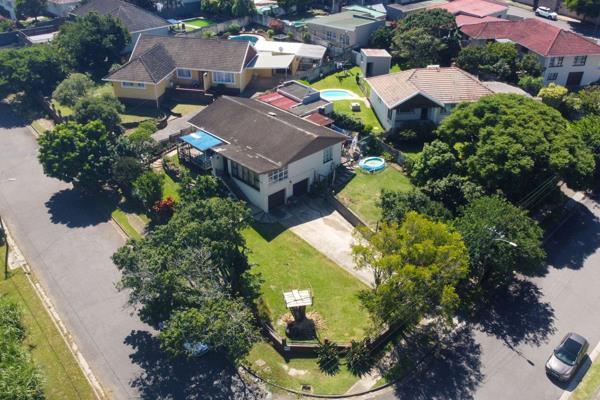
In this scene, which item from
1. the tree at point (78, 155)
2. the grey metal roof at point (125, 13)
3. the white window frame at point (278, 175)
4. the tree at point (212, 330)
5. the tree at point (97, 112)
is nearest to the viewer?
the tree at point (212, 330)

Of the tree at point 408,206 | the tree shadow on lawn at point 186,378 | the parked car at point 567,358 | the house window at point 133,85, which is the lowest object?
the tree shadow on lawn at point 186,378

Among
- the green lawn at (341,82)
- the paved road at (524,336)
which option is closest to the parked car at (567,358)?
the paved road at (524,336)

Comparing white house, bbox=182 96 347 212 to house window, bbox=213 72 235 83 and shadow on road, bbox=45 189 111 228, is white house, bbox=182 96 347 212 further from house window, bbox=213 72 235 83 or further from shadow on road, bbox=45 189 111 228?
house window, bbox=213 72 235 83

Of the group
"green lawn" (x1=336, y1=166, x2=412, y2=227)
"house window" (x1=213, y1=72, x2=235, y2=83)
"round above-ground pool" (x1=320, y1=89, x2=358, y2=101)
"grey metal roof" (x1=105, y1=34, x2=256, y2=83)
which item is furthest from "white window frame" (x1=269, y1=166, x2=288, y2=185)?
"house window" (x1=213, y1=72, x2=235, y2=83)

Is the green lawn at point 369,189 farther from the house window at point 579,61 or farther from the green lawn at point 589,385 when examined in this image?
the house window at point 579,61

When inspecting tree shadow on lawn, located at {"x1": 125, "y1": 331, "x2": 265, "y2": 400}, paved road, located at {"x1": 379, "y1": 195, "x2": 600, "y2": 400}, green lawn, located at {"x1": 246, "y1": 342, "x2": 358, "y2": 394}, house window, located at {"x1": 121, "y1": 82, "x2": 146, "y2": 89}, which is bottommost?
tree shadow on lawn, located at {"x1": 125, "y1": 331, "x2": 265, "y2": 400}

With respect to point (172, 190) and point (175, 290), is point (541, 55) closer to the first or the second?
point (172, 190)

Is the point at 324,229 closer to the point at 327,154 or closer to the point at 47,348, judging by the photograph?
the point at 327,154
